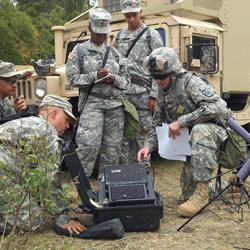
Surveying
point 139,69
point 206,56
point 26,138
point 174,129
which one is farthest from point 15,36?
point 26,138

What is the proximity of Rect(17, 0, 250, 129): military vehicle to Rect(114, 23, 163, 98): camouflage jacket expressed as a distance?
62 cm

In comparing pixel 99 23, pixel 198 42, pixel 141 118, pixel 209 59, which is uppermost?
pixel 99 23

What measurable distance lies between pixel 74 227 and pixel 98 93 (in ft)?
4.72

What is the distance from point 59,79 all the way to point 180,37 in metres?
1.30

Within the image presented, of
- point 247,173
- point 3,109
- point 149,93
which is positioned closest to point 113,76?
point 149,93

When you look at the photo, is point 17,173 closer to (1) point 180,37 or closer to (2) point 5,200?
(2) point 5,200

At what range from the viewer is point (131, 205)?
133 inches

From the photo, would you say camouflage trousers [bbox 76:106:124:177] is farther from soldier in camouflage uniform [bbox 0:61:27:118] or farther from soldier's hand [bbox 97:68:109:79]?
soldier in camouflage uniform [bbox 0:61:27:118]

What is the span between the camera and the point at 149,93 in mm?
4934

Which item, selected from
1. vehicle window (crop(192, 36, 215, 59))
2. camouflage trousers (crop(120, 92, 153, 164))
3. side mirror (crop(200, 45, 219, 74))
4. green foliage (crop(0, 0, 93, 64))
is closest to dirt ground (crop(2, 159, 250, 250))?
camouflage trousers (crop(120, 92, 153, 164))

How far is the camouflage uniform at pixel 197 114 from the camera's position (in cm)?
389

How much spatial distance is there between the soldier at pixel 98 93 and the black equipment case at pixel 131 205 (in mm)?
946

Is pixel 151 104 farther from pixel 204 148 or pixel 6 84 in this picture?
pixel 6 84

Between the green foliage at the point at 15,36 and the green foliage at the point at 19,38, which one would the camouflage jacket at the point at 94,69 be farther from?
the green foliage at the point at 15,36
